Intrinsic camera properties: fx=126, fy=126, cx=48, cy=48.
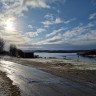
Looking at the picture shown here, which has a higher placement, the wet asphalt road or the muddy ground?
the wet asphalt road

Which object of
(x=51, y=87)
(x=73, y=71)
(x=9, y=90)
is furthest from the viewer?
(x=73, y=71)

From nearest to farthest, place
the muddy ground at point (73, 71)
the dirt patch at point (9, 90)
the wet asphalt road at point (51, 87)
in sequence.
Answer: the dirt patch at point (9, 90)
the wet asphalt road at point (51, 87)
the muddy ground at point (73, 71)

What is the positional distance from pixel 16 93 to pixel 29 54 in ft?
162

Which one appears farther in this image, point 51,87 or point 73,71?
point 73,71

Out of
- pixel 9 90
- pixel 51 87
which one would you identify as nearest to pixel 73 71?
pixel 51 87

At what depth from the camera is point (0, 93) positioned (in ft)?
23.2

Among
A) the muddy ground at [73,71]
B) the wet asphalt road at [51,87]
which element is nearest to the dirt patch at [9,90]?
the wet asphalt road at [51,87]

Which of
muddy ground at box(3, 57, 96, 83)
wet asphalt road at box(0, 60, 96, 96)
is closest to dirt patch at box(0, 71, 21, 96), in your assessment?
wet asphalt road at box(0, 60, 96, 96)

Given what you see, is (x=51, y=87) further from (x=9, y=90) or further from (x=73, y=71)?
(x=73, y=71)

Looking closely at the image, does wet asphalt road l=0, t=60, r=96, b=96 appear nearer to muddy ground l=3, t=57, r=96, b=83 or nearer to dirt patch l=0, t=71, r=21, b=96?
dirt patch l=0, t=71, r=21, b=96

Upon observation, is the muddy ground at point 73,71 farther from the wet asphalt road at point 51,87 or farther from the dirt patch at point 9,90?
the dirt patch at point 9,90

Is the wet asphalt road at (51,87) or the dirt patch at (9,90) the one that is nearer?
the dirt patch at (9,90)

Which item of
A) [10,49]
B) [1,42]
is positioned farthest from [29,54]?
[1,42]

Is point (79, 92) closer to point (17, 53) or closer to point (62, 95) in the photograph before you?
point (62, 95)
